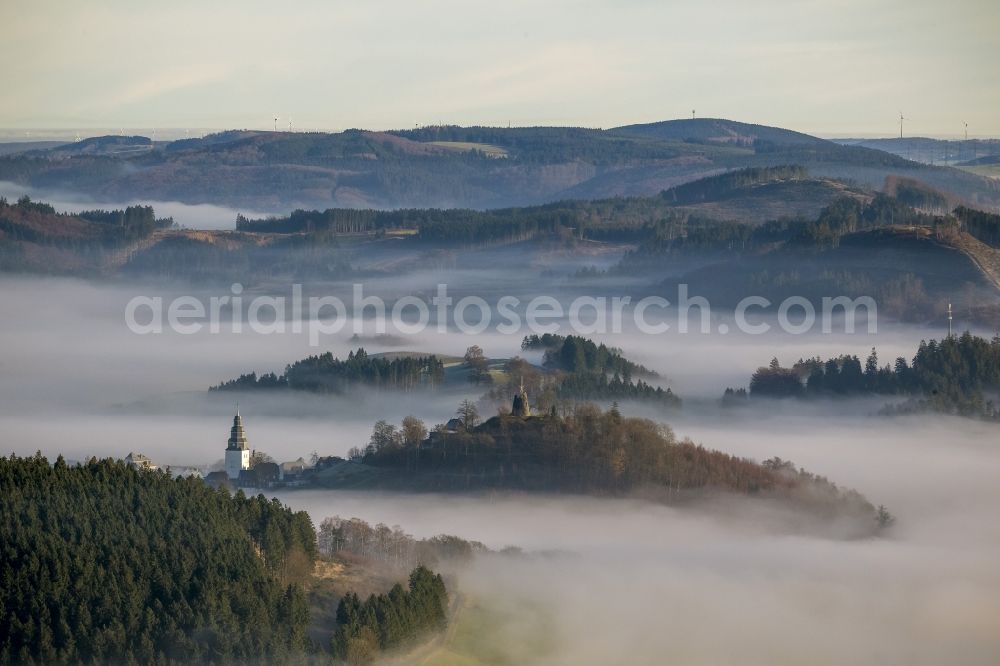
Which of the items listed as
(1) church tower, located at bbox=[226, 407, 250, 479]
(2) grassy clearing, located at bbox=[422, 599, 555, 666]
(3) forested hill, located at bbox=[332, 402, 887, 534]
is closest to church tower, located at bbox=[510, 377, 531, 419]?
(3) forested hill, located at bbox=[332, 402, 887, 534]

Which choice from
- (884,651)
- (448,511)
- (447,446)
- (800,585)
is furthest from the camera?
(447,446)

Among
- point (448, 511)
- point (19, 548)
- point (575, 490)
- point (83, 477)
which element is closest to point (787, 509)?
point (575, 490)

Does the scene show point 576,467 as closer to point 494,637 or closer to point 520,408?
point 520,408

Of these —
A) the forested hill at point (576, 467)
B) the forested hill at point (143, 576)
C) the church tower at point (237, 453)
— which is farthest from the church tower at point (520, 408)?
the forested hill at point (143, 576)

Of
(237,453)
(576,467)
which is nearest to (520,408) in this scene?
(576,467)

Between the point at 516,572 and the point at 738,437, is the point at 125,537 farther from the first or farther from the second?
the point at 738,437

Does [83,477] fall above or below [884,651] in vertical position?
above
